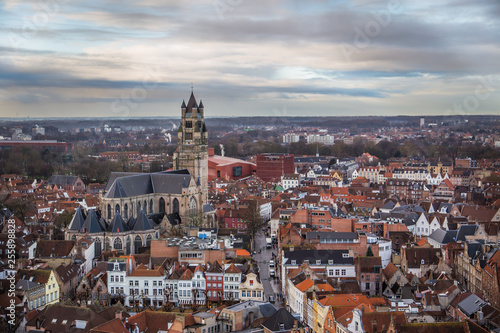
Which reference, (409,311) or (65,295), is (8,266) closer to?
(65,295)

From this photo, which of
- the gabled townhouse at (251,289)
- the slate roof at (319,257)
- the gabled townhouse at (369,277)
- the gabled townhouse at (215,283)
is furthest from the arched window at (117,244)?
the gabled townhouse at (369,277)

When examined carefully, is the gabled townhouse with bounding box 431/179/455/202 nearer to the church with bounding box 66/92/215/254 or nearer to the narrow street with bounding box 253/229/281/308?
the narrow street with bounding box 253/229/281/308

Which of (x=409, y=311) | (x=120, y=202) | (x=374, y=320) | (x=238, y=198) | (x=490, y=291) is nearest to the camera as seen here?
(x=374, y=320)

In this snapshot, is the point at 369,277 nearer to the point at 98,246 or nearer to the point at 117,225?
the point at 117,225

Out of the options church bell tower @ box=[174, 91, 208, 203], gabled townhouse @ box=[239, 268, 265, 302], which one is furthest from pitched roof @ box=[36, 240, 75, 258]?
church bell tower @ box=[174, 91, 208, 203]

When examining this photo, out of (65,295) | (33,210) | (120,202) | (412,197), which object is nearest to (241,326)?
(65,295)

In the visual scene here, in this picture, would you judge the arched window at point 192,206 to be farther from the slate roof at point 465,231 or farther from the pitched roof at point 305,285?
the pitched roof at point 305,285

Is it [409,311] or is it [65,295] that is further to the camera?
[65,295]
